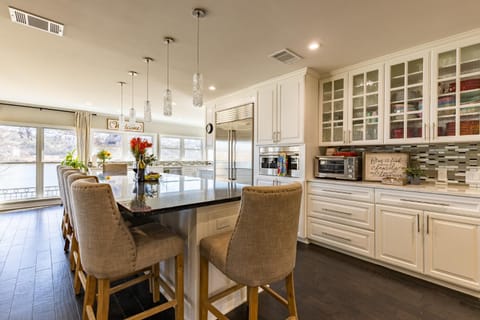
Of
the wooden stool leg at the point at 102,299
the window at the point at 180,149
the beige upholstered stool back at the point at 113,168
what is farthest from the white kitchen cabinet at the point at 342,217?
the window at the point at 180,149

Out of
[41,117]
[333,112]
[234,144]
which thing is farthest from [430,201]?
[41,117]

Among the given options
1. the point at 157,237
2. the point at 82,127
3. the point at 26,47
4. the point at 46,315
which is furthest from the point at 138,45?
the point at 82,127

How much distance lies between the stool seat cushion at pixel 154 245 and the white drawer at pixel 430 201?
220 centimetres

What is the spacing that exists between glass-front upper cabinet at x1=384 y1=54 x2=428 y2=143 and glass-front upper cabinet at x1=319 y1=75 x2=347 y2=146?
20.4 inches

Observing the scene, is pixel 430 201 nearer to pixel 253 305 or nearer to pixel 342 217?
pixel 342 217

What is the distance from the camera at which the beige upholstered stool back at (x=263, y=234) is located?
1.10 meters

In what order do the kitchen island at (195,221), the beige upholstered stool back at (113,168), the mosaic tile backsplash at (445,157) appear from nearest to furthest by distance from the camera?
1. the kitchen island at (195,221)
2. the mosaic tile backsplash at (445,157)
3. the beige upholstered stool back at (113,168)

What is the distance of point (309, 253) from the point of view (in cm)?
277

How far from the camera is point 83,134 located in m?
5.68

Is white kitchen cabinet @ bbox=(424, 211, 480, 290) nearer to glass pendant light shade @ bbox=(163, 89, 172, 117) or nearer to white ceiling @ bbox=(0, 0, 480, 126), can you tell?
white ceiling @ bbox=(0, 0, 480, 126)

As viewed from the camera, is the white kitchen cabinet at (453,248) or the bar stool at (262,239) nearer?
the bar stool at (262,239)

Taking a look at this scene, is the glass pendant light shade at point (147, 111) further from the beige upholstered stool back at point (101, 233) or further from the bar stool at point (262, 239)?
the bar stool at point (262, 239)

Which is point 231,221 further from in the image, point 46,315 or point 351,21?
point 351,21

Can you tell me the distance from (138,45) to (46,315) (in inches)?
99.5
